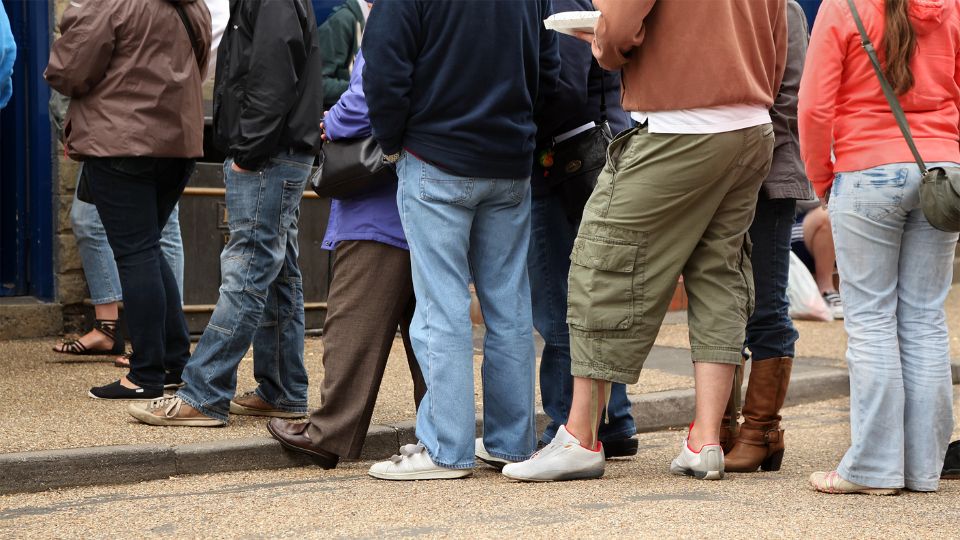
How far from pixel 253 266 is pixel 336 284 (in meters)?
0.71

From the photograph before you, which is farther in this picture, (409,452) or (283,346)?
(283,346)

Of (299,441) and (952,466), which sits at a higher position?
(952,466)

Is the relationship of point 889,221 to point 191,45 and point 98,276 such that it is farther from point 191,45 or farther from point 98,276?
point 98,276

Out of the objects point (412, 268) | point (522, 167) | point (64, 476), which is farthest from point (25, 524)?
point (522, 167)

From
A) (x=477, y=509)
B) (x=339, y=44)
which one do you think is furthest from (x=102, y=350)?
(x=477, y=509)

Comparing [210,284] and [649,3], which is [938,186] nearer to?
[649,3]

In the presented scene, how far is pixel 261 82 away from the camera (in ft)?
16.9

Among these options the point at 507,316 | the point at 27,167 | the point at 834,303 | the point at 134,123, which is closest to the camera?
the point at 507,316

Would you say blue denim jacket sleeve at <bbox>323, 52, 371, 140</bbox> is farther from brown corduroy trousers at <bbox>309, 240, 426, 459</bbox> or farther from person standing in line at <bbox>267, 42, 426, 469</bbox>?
brown corduroy trousers at <bbox>309, 240, 426, 459</bbox>

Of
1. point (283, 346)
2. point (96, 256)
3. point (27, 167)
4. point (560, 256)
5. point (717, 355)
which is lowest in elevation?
point (96, 256)

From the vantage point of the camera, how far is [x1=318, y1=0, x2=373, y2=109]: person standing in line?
27.8ft

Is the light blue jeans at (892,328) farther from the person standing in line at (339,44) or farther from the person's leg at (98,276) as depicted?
the person standing in line at (339,44)

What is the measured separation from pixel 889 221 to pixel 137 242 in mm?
3238

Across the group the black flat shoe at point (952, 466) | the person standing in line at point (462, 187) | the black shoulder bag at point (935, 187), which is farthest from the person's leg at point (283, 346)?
the black flat shoe at point (952, 466)
